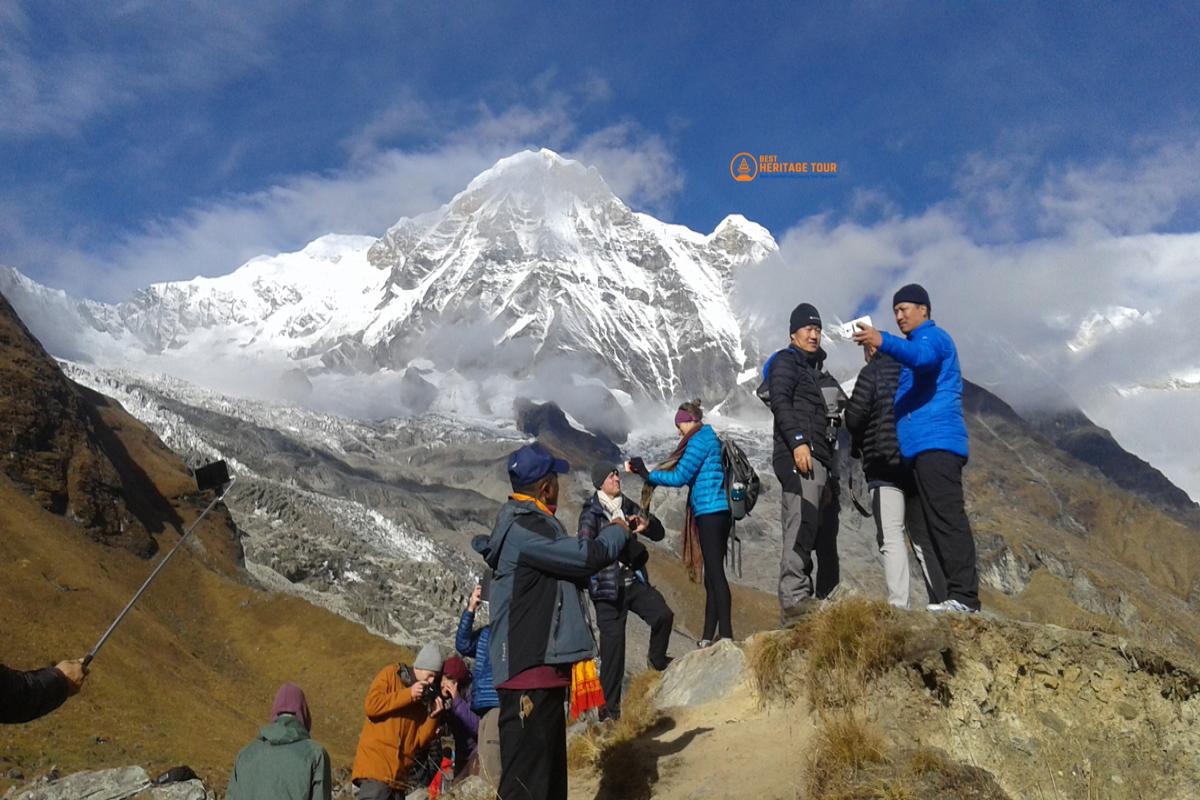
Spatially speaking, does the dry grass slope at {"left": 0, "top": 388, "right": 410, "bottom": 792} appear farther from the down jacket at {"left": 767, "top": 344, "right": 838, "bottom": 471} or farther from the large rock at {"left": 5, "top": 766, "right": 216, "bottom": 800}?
the down jacket at {"left": 767, "top": 344, "right": 838, "bottom": 471}

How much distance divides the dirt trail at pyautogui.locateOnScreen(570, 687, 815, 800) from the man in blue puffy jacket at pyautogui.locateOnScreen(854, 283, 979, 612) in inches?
56.5

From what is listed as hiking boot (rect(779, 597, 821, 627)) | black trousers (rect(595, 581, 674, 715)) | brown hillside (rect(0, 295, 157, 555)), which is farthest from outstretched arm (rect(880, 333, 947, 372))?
brown hillside (rect(0, 295, 157, 555))

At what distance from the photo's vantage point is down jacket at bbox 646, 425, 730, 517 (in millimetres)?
8453

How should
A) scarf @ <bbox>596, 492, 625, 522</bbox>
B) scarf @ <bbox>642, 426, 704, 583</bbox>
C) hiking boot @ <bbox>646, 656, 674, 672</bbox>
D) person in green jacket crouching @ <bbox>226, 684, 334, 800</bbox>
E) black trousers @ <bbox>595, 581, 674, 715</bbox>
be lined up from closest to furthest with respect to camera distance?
person in green jacket crouching @ <bbox>226, 684, 334, 800</bbox> → black trousers @ <bbox>595, 581, 674, 715</bbox> → scarf @ <bbox>596, 492, 625, 522</bbox> → scarf @ <bbox>642, 426, 704, 583</bbox> → hiking boot @ <bbox>646, 656, 674, 672</bbox>

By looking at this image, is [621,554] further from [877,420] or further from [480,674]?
[877,420]

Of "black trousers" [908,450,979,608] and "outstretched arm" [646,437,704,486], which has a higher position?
"outstretched arm" [646,437,704,486]

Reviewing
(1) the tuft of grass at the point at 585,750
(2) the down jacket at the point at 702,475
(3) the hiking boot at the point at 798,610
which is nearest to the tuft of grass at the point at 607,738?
(1) the tuft of grass at the point at 585,750

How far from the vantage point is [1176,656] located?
20.9ft

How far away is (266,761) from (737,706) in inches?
138

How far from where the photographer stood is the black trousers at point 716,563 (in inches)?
327

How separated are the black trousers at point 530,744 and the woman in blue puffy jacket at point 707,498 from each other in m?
3.27

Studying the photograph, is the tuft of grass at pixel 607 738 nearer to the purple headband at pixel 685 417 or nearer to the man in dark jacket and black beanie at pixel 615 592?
the man in dark jacket and black beanie at pixel 615 592

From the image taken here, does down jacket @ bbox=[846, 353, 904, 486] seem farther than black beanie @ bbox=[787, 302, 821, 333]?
No

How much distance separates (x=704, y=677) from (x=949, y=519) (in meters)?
2.62
